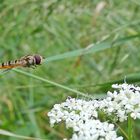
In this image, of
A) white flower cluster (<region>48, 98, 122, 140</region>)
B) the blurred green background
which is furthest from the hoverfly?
the blurred green background

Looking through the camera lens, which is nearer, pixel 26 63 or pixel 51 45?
pixel 26 63

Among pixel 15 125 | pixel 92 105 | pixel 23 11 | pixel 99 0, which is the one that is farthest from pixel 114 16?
pixel 92 105

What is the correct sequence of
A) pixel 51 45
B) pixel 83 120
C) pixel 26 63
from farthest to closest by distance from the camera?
pixel 51 45
pixel 26 63
pixel 83 120

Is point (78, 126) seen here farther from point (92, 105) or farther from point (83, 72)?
point (83, 72)

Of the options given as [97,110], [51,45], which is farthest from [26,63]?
[51,45]

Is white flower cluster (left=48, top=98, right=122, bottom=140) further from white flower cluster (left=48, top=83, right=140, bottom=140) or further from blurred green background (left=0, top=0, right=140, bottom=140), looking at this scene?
blurred green background (left=0, top=0, right=140, bottom=140)

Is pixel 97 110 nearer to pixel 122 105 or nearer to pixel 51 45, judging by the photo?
pixel 122 105
